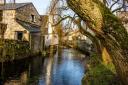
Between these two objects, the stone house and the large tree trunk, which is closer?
the large tree trunk

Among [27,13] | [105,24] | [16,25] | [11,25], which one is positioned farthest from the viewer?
[27,13]

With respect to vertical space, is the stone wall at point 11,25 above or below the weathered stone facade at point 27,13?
below

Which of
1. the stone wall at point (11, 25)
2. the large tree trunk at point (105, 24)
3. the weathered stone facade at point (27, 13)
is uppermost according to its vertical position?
the weathered stone facade at point (27, 13)

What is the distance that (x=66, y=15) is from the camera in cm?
2234

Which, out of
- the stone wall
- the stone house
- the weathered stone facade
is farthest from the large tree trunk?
the weathered stone facade

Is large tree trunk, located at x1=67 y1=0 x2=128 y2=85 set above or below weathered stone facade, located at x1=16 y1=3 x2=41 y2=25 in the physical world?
below

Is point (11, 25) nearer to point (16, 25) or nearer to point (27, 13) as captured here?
point (16, 25)

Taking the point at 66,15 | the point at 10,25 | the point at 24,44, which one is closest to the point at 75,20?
the point at 66,15

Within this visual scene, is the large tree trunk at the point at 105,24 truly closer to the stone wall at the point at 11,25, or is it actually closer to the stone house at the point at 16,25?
the stone house at the point at 16,25

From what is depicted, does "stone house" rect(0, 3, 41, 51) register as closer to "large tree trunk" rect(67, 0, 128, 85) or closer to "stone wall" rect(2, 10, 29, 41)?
"stone wall" rect(2, 10, 29, 41)

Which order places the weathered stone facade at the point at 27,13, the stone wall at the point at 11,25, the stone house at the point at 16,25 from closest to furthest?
the stone house at the point at 16,25 < the stone wall at the point at 11,25 < the weathered stone facade at the point at 27,13

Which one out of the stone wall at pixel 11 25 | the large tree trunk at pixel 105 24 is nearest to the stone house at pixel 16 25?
the stone wall at pixel 11 25

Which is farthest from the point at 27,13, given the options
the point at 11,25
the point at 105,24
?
the point at 105,24

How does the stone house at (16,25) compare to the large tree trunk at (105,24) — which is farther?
the stone house at (16,25)
